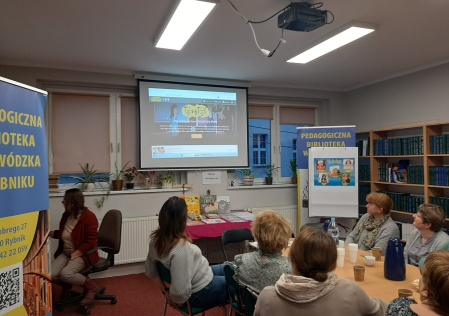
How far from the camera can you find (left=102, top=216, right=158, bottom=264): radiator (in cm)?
454

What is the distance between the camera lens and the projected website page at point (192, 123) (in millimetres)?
4875

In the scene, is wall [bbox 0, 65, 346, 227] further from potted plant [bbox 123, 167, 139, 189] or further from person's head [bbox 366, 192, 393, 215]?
person's head [bbox 366, 192, 393, 215]

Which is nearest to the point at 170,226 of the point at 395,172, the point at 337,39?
the point at 337,39

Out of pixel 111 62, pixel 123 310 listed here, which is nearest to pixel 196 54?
pixel 111 62

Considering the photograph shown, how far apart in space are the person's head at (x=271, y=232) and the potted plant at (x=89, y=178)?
3109mm

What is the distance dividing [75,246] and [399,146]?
4.48 meters

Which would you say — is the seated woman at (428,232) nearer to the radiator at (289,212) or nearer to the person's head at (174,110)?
the radiator at (289,212)

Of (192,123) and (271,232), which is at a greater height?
(192,123)

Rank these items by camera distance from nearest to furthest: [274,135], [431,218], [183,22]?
1. [431,218]
2. [183,22]
3. [274,135]

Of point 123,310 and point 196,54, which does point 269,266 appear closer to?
point 123,310

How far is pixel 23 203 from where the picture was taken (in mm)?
1916

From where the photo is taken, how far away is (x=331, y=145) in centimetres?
519

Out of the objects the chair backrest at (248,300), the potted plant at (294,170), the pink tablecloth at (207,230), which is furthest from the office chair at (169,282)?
the potted plant at (294,170)

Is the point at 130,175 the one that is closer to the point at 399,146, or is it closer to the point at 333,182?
the point at 333,182
